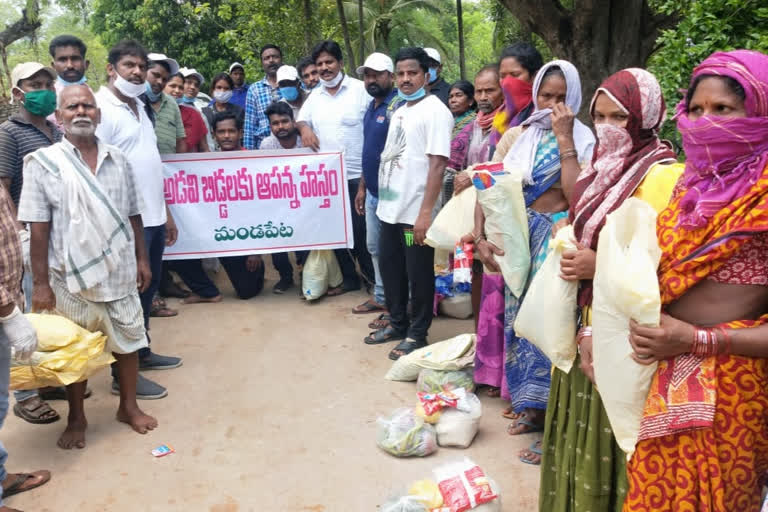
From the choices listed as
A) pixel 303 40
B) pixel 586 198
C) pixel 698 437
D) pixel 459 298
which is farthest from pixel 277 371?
pixel 303 40

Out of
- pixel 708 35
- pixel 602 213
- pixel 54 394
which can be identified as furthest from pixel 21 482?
pixel 708 35

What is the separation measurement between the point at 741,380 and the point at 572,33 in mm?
7612

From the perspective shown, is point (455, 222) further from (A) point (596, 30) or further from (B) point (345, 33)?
(B) point (345, 33)

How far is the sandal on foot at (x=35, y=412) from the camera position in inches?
155

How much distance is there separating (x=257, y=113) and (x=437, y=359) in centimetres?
385

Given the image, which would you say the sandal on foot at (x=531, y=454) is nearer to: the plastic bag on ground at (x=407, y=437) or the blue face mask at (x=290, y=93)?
the plastic bag on ground at (x=407, y=437)

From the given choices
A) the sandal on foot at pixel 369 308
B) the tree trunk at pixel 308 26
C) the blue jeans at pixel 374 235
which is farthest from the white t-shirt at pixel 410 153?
the tree trunk at pixel 308 26

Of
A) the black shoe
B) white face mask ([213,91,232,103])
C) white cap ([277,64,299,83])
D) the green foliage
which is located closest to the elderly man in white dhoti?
the black shoe

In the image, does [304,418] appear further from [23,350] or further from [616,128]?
[616,128]

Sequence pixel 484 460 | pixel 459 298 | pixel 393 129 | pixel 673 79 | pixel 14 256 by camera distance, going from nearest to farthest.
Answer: pixel 14 256 → pixel 484 460 → pixel 673 79 → pixel 393 129 → pixel 459 298

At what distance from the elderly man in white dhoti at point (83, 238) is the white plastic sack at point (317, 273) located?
7.61 ft

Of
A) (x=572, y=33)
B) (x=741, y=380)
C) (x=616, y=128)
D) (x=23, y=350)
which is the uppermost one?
(x=572, y=33)

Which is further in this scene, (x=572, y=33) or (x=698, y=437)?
(x=572, y=33)

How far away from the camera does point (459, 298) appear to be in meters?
5.46
